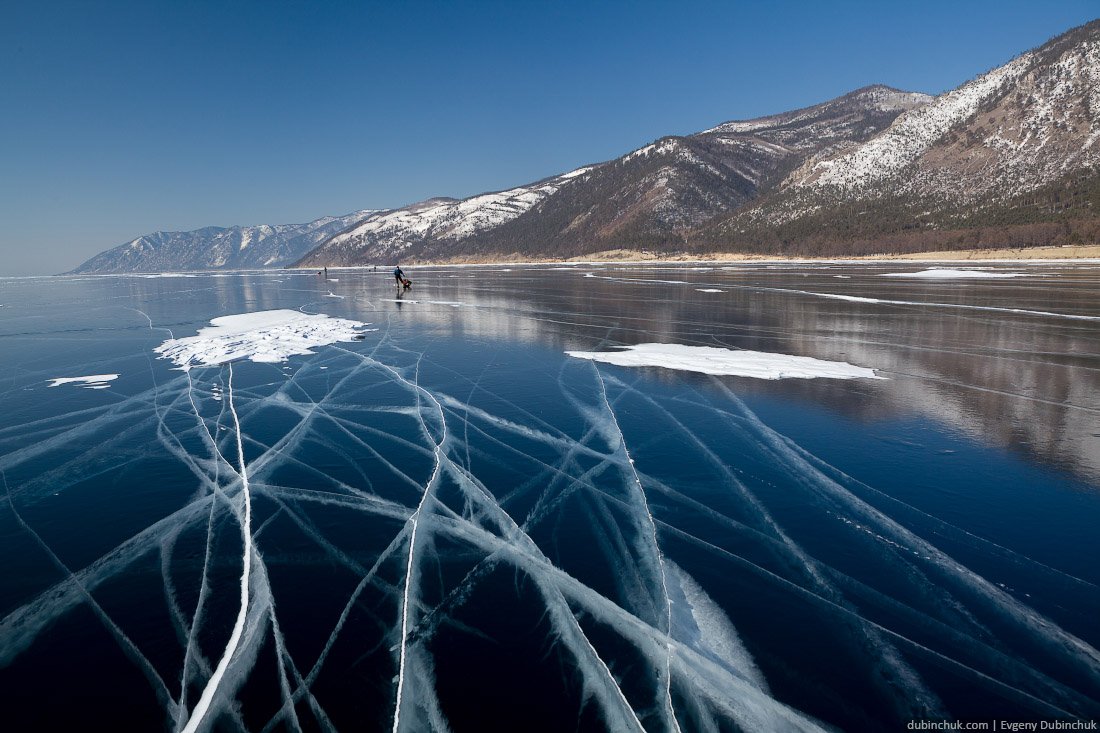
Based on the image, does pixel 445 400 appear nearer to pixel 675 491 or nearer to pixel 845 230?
pixel 675 491

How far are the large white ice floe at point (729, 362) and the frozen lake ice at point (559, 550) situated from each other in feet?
0.79

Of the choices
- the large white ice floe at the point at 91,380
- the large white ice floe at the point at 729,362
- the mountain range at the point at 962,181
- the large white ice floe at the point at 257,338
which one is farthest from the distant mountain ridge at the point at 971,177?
the large white ice floe at the point at 91,380

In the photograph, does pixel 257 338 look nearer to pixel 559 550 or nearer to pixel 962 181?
pixel 559 550

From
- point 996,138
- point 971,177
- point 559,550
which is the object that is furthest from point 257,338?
point 996,138

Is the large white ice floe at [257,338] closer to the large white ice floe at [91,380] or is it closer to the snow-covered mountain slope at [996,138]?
the large white ice floe at [91,380]

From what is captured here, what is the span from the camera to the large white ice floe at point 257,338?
1786 centimetres

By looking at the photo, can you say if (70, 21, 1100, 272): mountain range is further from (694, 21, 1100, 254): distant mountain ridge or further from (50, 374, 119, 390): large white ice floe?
(50, 374, 119, 390): large white ice floe

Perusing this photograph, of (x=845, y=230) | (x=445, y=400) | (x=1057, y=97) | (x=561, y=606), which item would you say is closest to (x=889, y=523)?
(x=561, y=606)

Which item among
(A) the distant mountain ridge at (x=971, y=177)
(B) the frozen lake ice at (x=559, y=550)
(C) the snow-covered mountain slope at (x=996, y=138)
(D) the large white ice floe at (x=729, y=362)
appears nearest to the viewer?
(B) the frozen lake ice at (x=559, y=550)

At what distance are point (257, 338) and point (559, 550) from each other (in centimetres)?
1942

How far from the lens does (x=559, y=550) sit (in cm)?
593

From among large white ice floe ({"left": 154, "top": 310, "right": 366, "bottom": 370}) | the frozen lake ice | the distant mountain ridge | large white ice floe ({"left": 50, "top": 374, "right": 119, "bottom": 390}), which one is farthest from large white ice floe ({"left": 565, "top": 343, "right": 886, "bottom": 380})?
the distant mountain ridge

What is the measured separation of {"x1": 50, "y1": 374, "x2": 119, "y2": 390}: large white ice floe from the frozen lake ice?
576 millimetres

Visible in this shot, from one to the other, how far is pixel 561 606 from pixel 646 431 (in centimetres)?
526
